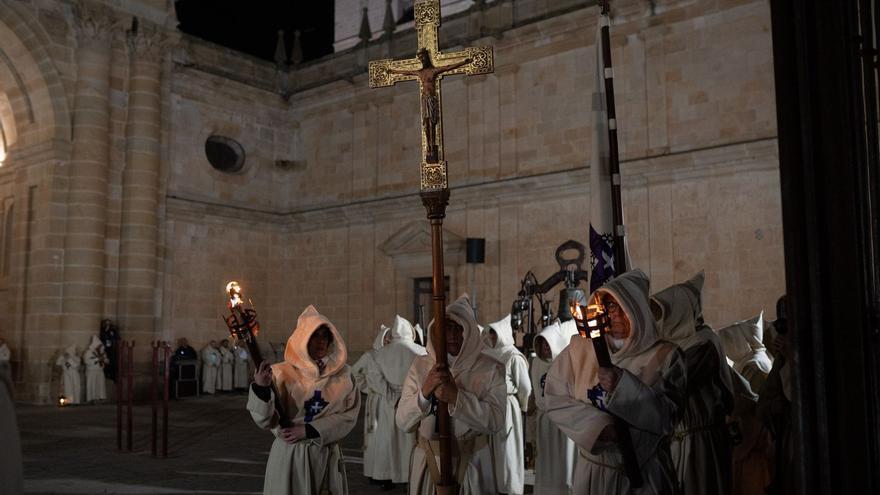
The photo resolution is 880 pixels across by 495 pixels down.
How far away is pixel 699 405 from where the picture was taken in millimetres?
4852

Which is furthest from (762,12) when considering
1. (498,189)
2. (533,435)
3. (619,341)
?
(619,341)

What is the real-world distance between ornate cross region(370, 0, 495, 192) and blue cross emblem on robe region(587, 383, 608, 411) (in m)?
1.60

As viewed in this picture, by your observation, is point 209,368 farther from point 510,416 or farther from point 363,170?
point 510,416

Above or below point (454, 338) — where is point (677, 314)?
above

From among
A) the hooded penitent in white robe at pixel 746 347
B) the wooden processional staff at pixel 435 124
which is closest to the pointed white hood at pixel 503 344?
the hooded penitent in white robe at pixel 746 347

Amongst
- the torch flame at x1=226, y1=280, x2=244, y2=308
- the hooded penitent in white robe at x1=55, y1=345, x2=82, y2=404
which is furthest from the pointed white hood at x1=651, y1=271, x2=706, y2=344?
the hooded penitent in white robe at x1=55, y1=345, x2=82, y2=404

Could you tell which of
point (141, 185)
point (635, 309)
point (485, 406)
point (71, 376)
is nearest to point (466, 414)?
point (485, 406)

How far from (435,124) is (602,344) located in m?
1.94

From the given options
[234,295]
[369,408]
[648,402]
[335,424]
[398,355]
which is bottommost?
[369,408]

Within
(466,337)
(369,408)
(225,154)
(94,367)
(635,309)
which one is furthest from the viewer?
(225,154)

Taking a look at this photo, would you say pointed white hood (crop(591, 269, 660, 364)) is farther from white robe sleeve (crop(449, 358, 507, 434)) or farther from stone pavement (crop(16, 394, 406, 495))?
stone pavement (crop(16, 394, 406, 495))

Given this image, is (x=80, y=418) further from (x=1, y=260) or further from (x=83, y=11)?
(x=83, y=11)

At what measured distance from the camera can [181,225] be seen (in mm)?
21047

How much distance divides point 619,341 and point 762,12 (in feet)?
44.6
